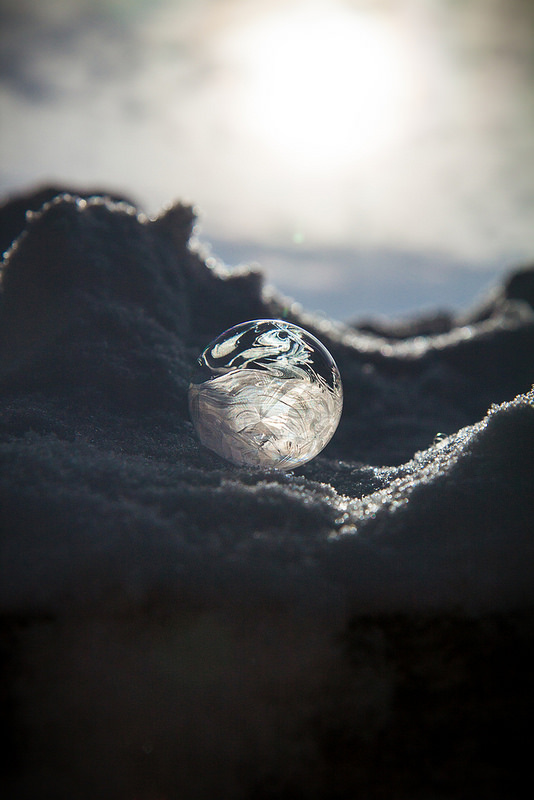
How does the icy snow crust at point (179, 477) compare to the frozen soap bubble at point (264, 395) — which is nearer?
the icy snow crust at point (179, 477)

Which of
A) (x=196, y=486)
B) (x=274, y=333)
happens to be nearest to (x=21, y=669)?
(x=196, y=486)

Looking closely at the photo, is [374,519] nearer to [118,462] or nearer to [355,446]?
[118,462]

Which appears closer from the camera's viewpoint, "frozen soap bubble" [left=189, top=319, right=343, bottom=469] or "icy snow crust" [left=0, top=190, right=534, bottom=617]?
"icy snow crust" [left=0, top=190, right=534, bottom=617]

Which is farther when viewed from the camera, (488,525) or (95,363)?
(95,363)

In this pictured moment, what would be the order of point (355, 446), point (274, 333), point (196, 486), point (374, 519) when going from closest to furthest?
point (374, 519) < point (196, 486) < point (274, 333) < point (355, 446)
